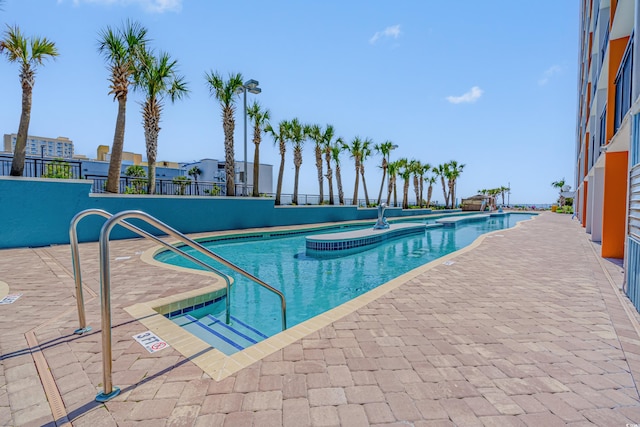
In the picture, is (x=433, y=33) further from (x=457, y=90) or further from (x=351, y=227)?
(x=351, y=227)

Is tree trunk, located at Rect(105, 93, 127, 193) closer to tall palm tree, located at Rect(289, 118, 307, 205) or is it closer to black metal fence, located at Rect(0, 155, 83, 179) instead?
black metal fence, located at Rect(0, 155, 83, 179)

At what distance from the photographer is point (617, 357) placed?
8.68 ft

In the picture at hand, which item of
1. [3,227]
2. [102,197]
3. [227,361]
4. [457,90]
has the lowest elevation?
[227,361]

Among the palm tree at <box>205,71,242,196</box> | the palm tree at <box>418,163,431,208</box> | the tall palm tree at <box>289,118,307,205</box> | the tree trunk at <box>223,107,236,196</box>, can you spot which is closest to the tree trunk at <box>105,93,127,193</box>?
the palm tree at <box>205,71,242,196</box>

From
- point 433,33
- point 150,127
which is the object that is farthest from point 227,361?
point 433,33

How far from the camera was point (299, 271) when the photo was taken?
300 inches

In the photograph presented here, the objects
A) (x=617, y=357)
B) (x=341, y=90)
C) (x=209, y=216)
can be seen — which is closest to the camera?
(x=617, y=357)

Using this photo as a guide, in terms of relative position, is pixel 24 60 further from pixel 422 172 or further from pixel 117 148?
pixel 422 172

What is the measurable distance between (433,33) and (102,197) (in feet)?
45.5

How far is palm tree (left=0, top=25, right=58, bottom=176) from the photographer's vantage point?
27.3 ft

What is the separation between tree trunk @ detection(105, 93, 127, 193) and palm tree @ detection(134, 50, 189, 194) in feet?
4.34

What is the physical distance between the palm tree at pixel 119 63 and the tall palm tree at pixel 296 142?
10.5m

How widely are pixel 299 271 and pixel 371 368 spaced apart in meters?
5.30

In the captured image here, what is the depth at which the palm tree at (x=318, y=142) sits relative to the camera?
2170 centimetres
